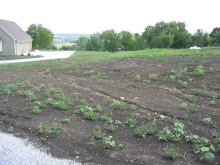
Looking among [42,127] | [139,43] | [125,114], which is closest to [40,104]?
[42,127]

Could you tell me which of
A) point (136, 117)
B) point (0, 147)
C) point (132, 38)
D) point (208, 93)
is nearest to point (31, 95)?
point (0, 147)

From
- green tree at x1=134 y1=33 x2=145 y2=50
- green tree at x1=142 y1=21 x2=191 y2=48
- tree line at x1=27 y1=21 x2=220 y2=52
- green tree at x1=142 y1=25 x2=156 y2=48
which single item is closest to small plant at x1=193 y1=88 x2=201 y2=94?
tree line at x1=27 y1=21 x2=220 y2=52

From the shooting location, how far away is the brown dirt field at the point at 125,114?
355cm

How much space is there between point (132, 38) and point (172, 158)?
1980 inches

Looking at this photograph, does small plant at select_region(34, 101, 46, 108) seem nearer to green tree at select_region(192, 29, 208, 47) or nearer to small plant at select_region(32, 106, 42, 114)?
small plant at select_region(32, 106, 42, 114)

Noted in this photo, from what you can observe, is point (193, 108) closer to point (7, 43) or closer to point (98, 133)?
point (98, 133)

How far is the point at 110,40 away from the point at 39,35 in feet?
58.7

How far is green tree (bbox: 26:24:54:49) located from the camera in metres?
42.2

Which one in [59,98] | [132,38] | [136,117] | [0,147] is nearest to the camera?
[0,147]

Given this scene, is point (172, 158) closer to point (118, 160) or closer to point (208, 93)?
point (118, 160)

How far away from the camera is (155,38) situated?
39.1m

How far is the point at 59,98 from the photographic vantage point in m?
6.21

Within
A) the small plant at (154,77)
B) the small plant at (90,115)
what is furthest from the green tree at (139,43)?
the small plant at (90,115)

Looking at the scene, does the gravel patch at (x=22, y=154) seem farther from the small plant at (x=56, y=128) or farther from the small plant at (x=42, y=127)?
the small plant at (x=56, y=128)
